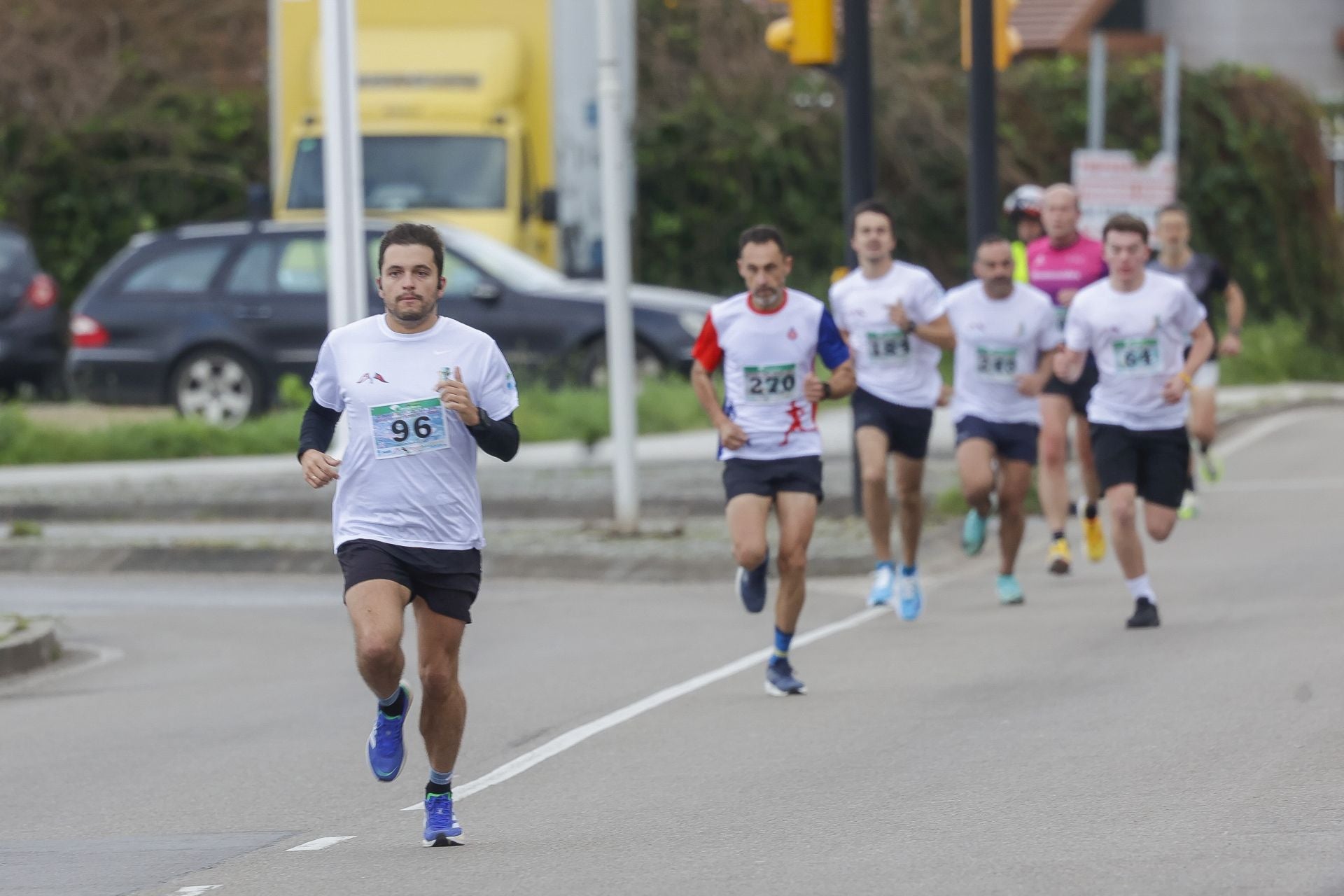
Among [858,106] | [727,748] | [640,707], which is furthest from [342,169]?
[727,748]

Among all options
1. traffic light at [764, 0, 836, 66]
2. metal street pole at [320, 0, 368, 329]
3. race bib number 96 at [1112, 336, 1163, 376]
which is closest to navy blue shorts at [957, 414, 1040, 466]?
race bib number 96 at [1112, 336, 1163, 376]

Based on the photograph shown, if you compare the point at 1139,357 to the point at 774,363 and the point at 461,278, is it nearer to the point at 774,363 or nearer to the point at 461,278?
the point at 774,363

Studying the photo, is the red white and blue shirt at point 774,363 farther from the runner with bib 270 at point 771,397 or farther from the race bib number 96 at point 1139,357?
the race bib number 96 at point 1139,357

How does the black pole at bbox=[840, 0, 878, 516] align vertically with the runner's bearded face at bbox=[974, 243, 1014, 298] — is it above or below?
above

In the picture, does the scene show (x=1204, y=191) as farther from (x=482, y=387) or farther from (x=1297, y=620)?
(x=482, y=387)

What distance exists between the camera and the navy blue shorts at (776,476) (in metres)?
10.7

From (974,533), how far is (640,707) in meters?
4.21

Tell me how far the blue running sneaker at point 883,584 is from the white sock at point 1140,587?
4.84ft

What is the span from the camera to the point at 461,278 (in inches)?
872

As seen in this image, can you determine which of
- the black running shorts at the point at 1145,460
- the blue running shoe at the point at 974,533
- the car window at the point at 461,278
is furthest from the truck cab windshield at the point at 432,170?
the black running shorts at the point at 1145,460

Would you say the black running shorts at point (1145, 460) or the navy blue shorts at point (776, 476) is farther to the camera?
the black running shorts at point (1145, 460)

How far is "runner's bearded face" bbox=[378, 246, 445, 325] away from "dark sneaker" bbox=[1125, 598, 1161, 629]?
5169mm

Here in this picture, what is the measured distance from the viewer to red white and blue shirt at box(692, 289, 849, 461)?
1070 centimetres

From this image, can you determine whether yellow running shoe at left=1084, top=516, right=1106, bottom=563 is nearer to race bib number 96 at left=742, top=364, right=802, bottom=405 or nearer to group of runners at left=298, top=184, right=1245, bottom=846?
group of runners at left=298, top=184, right=1245, bottom=846
